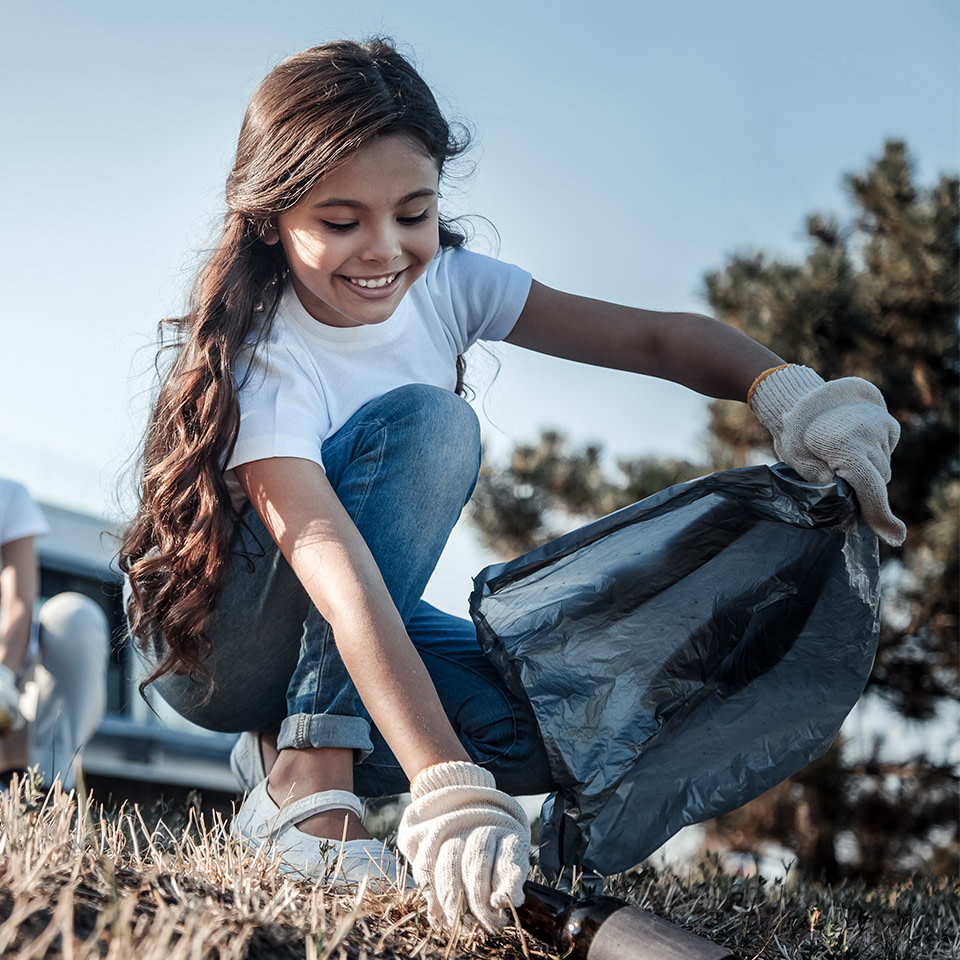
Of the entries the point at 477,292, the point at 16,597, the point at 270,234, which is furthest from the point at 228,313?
the point at 16,597

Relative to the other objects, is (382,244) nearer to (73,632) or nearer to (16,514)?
(73,632)

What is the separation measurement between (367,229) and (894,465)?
479 centimetres

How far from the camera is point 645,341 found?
66.5 inches

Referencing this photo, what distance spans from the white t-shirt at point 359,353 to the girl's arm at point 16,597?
170cm

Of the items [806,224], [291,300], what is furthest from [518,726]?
[806,224]

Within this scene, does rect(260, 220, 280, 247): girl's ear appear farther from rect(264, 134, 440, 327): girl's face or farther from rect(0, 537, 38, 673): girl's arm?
rect(0, 537, 38, 673): girl's arm

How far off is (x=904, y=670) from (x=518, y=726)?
420 centimetres

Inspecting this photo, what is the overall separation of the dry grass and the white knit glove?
0.09ft

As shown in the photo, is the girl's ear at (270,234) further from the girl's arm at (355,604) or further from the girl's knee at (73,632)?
the girl's knee at (73,632)

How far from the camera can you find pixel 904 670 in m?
5.16

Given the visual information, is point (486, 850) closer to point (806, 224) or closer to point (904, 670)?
point (904, 670)

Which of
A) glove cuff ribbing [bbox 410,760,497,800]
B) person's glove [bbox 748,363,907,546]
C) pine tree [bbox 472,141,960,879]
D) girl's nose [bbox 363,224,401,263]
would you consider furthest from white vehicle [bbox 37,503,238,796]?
glove cuff ribbing [bbox 410,760,497,800]

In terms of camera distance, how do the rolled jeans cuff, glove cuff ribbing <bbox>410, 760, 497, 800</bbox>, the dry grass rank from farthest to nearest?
the rolled jeans cuff, glove cuff ribbing <bbox>410, 760, 497, 800</bbox>, the dry grass

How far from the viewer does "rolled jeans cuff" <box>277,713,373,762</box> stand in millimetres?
1304
